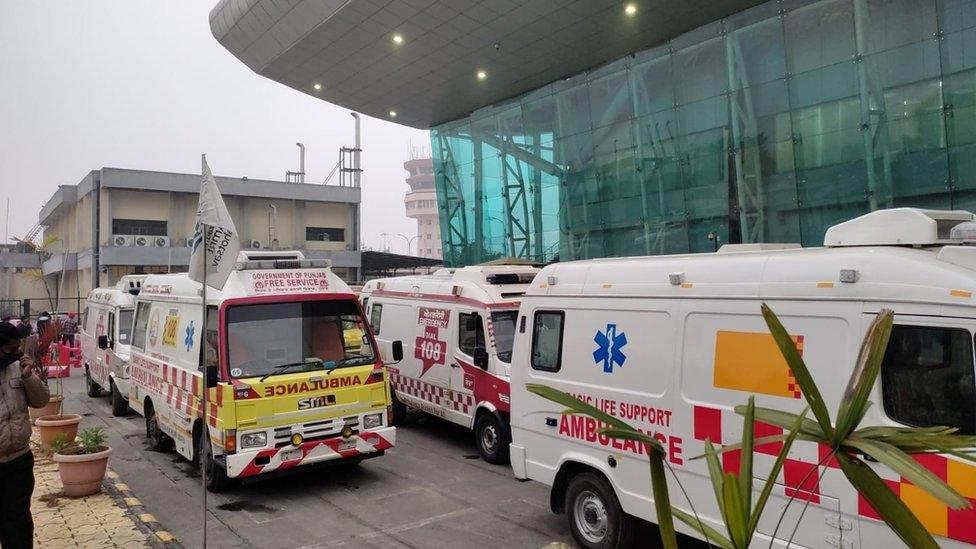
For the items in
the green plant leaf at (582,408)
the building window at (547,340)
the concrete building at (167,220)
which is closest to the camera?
the green plant leaf at (582,408)

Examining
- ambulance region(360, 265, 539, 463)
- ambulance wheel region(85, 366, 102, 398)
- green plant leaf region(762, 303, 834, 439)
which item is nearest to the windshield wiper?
ambulance region(360, 265, 539, 463)

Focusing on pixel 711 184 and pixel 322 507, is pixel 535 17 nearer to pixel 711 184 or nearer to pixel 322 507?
pixel 711 184

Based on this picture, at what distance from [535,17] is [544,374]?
43.8 feet

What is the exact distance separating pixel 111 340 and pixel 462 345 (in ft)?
27.1

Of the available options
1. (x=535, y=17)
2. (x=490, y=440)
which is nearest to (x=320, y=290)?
(x=490, y=440)

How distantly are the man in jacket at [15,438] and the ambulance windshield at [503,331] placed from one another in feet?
18.3

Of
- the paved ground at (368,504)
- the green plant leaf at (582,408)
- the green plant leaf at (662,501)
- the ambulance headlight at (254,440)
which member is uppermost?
the green plant leaf at (582,408)

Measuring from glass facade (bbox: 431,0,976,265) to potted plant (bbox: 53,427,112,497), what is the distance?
1433cm

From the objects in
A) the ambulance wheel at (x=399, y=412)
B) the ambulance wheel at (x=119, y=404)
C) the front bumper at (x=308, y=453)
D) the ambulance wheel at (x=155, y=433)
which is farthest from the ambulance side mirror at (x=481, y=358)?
the ambulance wheel at (x=119, y=404)

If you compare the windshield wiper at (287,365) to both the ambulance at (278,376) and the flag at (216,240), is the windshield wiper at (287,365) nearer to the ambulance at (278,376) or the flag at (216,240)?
the ambulance at (278,376)

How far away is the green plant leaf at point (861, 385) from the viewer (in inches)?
69.1

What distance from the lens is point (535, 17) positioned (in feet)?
57.2

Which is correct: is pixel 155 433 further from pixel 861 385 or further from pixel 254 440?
pixel 861 385

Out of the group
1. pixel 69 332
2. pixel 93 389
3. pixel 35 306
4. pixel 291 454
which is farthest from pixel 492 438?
pixel 35 306
